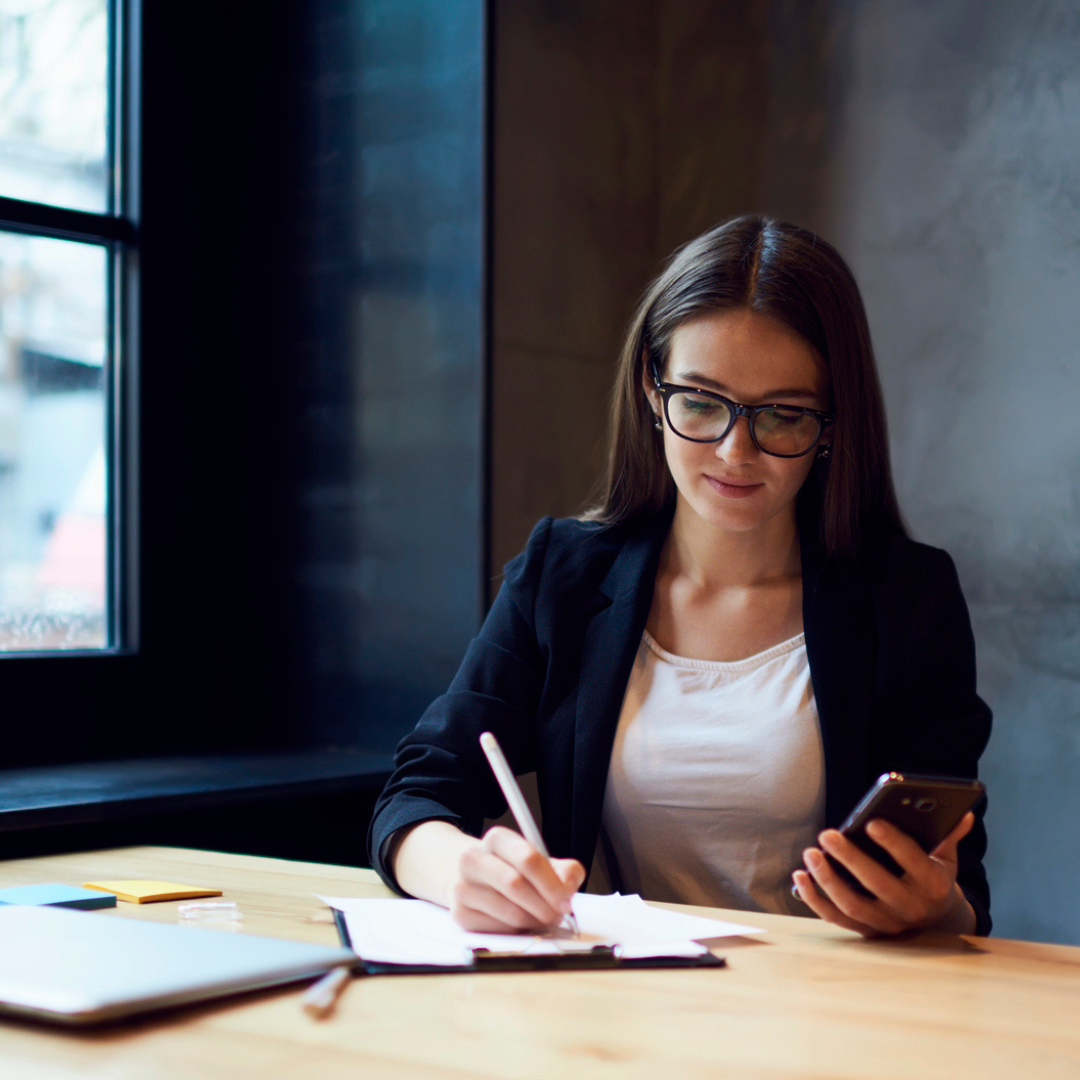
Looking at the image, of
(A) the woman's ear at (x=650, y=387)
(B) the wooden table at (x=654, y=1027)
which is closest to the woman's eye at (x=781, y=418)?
(A) the woman's ear at (x=650, y=387)

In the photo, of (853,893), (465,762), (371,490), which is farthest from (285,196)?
(853,893)

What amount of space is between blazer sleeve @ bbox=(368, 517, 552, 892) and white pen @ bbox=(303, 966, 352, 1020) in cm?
39

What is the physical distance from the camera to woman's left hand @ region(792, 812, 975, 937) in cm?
108

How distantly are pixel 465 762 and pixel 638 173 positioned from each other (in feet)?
5.90

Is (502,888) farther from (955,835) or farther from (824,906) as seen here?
(955,835)

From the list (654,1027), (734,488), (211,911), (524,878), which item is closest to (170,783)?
(211,911)

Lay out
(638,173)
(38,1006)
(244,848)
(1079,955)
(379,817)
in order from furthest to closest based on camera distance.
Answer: (638,173)
(244,848)
(379,817)
(1079,955)
(38,1006)

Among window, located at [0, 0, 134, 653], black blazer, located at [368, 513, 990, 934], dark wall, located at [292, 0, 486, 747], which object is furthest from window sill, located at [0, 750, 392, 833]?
black blazer, located at [368, 513, 990, 934]

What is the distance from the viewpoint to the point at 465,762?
1485 millimetres

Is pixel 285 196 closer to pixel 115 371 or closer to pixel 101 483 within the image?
pixel 115 371

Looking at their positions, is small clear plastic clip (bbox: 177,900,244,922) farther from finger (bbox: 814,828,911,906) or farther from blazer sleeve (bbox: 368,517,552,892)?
finger (bbox: 814,828,911,906)

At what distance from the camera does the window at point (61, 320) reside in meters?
2.32

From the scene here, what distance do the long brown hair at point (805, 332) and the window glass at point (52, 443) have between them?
120cm

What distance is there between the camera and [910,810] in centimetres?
106
